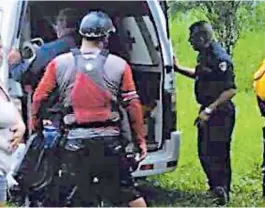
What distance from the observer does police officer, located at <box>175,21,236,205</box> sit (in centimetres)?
634

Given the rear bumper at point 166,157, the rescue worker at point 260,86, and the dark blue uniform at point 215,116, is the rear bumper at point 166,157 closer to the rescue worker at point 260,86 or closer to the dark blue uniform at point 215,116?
the dark blue uniform at point 215,116

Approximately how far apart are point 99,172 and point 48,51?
0.73 metres

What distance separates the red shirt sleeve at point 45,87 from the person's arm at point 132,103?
15.1 inches

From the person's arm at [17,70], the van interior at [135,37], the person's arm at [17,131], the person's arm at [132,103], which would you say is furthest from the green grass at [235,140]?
the person's arm at [17,131]

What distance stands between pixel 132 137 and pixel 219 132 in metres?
0.68

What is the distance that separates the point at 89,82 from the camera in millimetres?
5957

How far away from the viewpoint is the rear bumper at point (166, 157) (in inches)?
252

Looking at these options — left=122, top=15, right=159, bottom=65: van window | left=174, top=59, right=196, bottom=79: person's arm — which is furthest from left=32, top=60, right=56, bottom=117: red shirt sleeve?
left=174, top=59, right=196, bottom=79: person's arm

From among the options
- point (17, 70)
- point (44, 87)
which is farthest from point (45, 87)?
point (17, 70)

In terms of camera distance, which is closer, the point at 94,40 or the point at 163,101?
the point at 94,40

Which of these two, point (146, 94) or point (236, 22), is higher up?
point (236, 22)

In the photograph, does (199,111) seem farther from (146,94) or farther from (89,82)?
(89,82)

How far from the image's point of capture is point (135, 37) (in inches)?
251

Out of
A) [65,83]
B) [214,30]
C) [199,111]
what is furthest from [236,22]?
[65,83]
